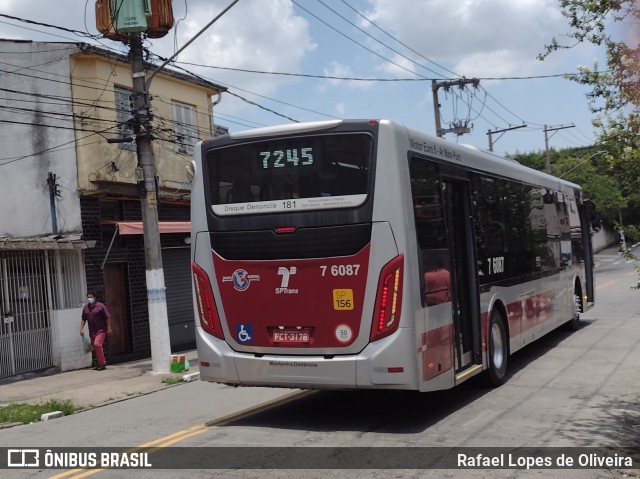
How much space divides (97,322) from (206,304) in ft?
27.1

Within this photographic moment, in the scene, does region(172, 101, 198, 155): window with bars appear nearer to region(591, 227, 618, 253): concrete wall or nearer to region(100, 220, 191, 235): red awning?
region(100, 220, 191, 235): red awning

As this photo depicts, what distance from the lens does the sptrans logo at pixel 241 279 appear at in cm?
752

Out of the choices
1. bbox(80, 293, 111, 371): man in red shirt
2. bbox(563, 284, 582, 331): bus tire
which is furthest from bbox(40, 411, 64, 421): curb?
bbox(563, 284, 582, 331): bus tire

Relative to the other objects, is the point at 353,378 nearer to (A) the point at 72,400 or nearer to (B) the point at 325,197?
(B) the point at 325,197

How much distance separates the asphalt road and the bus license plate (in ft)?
3.20

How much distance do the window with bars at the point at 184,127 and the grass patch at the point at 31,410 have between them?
391 inches

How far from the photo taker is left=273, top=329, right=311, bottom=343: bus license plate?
7.26m

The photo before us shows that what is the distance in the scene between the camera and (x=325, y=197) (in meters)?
7.16

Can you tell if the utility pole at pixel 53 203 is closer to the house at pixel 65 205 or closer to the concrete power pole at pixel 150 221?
the house at pixel 65 205

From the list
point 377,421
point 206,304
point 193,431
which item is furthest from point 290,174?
point 193,431

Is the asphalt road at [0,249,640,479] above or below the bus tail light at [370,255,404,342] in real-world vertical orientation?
below

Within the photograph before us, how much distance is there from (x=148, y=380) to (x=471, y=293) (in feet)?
23.5

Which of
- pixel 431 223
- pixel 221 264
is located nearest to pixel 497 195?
pixel 431 223

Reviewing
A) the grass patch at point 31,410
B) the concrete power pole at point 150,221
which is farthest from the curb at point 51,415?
the concrete power pole at point 150,221
